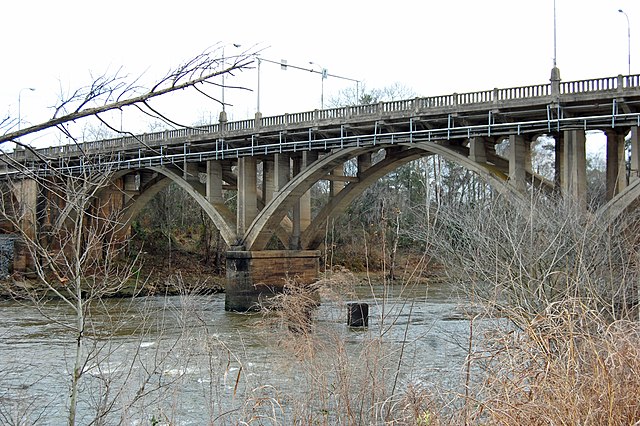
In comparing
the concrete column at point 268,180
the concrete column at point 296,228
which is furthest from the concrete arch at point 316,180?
the concrete column at point 268,180

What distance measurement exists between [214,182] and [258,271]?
4437 mm

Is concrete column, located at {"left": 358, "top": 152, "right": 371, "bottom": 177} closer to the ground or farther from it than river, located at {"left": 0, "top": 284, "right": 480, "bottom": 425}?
farther from it

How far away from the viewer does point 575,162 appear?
22.5m

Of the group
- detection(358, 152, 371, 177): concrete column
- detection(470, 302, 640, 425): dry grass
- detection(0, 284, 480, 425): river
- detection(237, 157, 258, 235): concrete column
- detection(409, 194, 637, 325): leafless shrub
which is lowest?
detection(0, 284, 480, 425): river

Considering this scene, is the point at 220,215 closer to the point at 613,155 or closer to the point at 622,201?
the point at 613,155

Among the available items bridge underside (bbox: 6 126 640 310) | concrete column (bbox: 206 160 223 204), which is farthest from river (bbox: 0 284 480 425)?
concrete column (bbox: 206 160 223 204)

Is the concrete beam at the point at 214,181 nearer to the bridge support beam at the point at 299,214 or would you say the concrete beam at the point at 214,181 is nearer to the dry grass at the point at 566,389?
the bridge support beam at the point at 299,214

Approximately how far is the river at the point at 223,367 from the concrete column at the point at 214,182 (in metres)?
5.21

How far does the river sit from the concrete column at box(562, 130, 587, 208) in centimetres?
489

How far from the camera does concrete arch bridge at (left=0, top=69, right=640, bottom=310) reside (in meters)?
22.2

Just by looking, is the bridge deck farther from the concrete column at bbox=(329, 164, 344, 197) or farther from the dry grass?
the dry grass

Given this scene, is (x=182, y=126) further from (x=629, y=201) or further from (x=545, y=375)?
(x=629, y=201)

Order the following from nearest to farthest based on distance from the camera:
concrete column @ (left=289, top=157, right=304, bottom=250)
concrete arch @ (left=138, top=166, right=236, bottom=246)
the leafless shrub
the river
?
the river
the leafless shrub
concrete arch @ (left=138, top=166, right=236, bottom=246)
concrete column @ (left=289, top=157, right=304, bottom=250)

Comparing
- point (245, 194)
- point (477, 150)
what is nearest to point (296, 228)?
point (245, 194)
